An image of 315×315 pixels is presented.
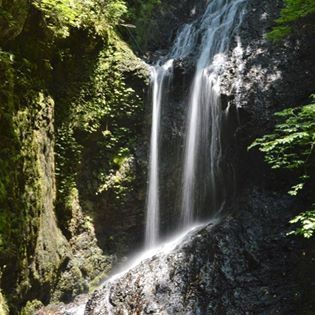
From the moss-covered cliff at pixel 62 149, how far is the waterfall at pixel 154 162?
30 centimetres

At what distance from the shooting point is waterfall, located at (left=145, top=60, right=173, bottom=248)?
8859mm

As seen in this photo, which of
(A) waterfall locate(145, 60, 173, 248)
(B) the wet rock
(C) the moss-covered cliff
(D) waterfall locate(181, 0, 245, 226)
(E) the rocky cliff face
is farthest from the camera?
(A) waterfall locate(145, 60, 173, 248)

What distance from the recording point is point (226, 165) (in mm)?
8438

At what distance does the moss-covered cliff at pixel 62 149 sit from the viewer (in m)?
5.33

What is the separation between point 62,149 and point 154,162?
2331 mm

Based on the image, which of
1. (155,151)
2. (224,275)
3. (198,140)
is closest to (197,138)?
(198,140)

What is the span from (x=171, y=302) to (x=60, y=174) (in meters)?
3.30

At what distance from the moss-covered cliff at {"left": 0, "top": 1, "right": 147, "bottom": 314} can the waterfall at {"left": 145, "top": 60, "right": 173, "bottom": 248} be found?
300 mm

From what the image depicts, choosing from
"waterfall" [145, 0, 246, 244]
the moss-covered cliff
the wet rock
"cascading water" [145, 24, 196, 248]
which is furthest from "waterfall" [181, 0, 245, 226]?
the wet rock

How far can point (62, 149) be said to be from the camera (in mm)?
7609

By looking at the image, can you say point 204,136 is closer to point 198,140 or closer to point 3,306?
point 198,140

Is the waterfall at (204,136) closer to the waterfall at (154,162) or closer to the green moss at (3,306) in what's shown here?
the waterfall at (154,162)

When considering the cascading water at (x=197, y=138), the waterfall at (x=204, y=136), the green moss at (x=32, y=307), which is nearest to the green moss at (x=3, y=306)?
the green moss at (x=32, y=307)

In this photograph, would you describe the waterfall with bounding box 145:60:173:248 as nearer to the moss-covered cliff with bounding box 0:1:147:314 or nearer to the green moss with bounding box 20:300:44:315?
the moss-covered cliff with bounding box 0:1:147:314
